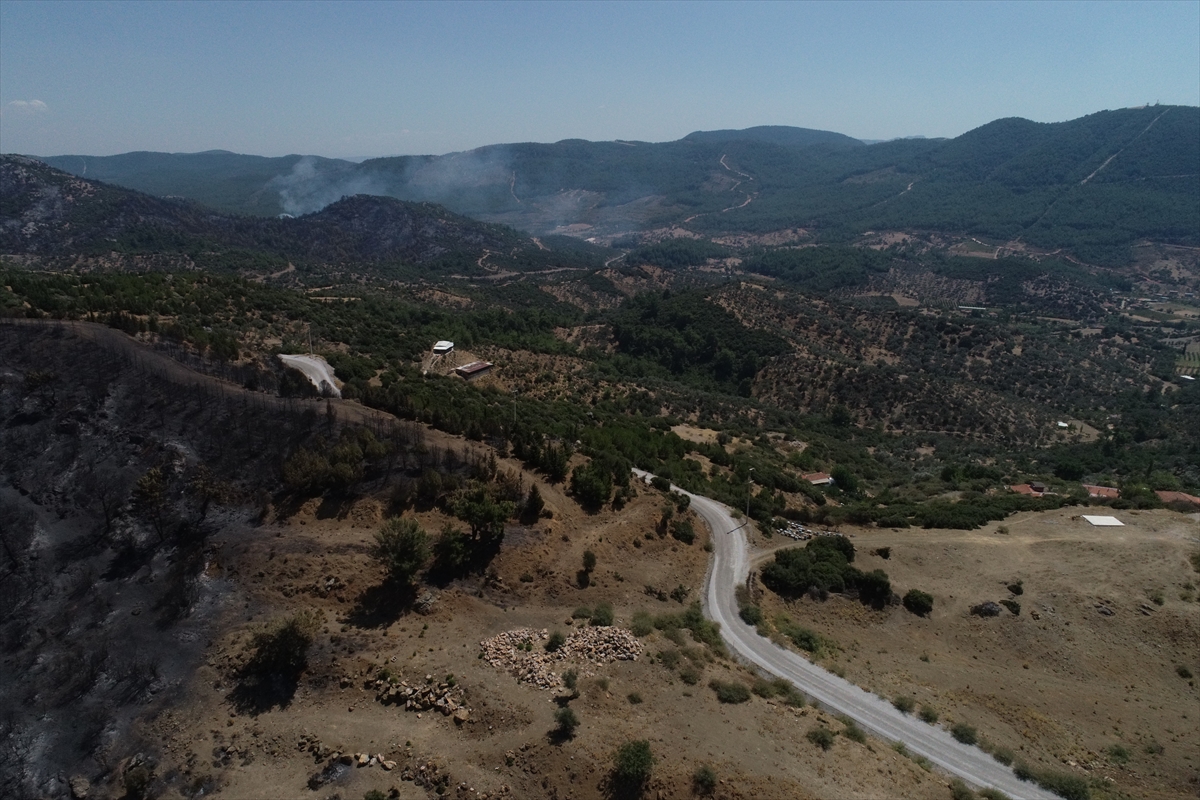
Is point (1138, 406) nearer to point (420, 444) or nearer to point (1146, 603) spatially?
point (1146, 603)

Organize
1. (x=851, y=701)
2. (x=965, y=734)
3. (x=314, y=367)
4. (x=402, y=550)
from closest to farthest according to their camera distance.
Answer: (x=965, y=734) → (x=851, y=701) → (x=402, y=550) → (x=314, y=367)

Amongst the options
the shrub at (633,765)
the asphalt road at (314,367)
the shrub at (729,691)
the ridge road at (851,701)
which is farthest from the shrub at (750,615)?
the asphalt road at (314,367)

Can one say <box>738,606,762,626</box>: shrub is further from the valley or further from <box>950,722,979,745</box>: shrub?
<box>950,722,979,745</box>: shrub

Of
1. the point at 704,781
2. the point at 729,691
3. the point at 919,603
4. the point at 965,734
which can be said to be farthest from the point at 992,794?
the point at 919,603

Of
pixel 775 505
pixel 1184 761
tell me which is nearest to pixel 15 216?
pixel 775 505

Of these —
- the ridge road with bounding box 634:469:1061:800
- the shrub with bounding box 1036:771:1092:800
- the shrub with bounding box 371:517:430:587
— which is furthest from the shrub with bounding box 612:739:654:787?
the shrub with bounding box 1036:771:1092:800

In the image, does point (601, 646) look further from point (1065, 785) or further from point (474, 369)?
point (474, 369)
